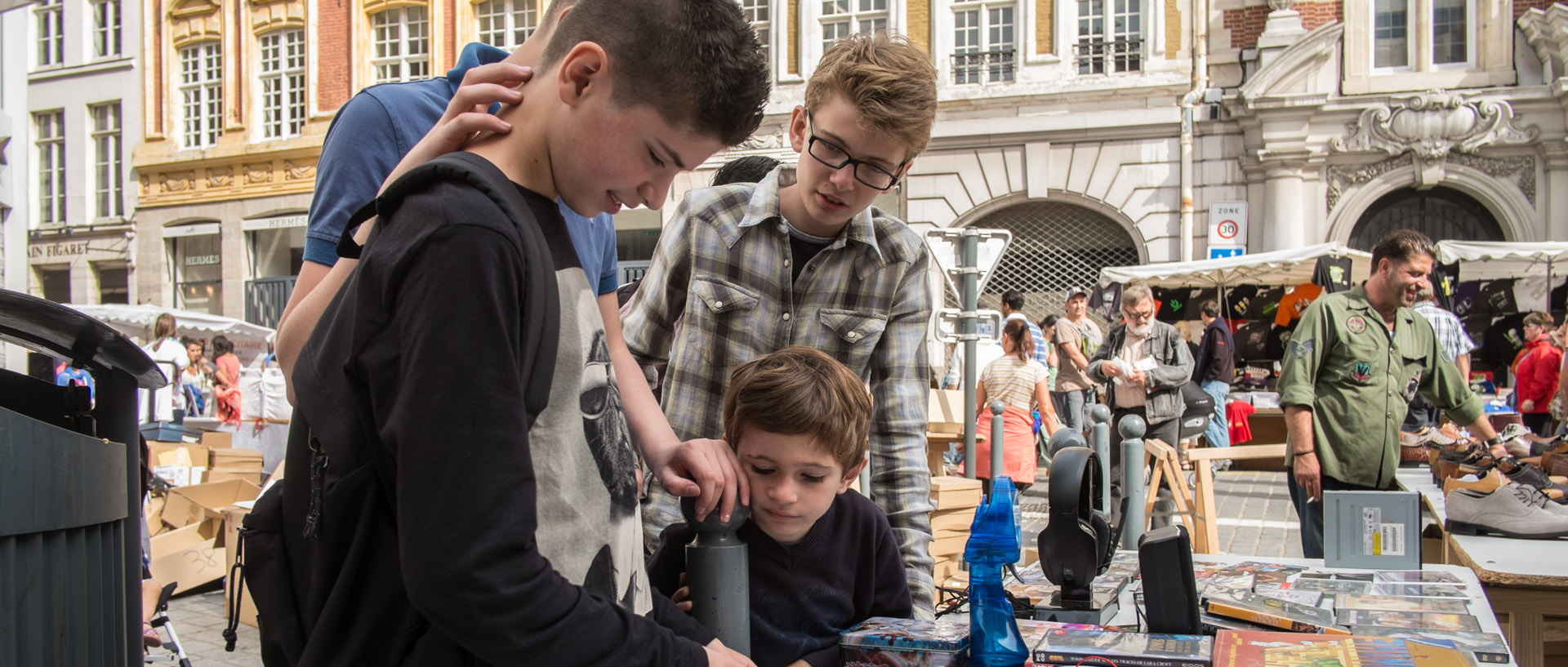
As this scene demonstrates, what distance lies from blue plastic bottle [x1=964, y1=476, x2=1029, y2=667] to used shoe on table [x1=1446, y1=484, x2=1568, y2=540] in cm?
253

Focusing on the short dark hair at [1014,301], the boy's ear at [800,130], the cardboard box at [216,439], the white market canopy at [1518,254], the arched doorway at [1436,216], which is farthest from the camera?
the arched doorway at [1436,216]

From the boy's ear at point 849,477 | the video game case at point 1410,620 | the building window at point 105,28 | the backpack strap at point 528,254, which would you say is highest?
the building window at point 105,28

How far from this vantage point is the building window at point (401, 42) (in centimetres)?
2262

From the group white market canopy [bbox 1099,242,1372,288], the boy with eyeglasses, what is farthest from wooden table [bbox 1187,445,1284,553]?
white market canopy [bbox 1099,242,1372,288]

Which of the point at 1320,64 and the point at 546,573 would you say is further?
the point at 1320,64

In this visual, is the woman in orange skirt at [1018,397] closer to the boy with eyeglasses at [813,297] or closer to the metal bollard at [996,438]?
the metal bollard at [996,438]

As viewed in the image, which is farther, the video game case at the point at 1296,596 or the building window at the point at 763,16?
the building window at the point at 763,16

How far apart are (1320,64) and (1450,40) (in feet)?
5.81

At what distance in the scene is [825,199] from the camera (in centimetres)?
221

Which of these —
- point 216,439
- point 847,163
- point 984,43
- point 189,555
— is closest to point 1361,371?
point 847,163

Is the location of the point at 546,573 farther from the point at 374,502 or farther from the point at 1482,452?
the point at 1482,452

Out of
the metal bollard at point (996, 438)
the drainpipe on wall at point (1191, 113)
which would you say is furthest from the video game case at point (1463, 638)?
the drainpipe on wall at point (1191, 113)

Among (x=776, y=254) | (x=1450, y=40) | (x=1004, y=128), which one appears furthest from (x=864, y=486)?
(x=1450, y=40)

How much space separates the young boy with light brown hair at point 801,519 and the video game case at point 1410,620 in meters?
0.87
